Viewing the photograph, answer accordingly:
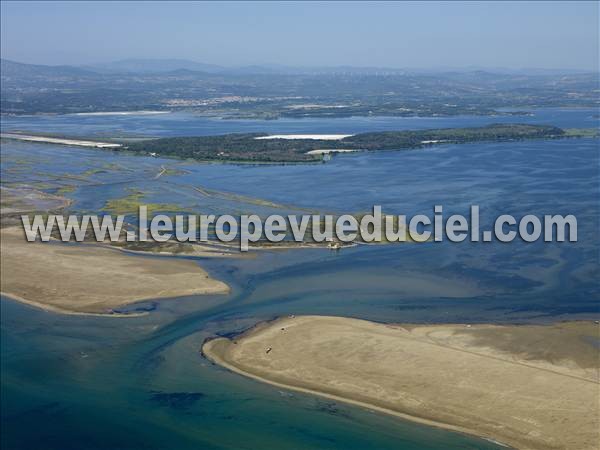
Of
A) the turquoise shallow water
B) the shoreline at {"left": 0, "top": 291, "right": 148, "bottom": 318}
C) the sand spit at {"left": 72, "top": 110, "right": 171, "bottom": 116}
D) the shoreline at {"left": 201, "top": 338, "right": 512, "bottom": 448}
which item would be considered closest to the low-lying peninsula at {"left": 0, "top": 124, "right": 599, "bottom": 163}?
the turquoise shallow water

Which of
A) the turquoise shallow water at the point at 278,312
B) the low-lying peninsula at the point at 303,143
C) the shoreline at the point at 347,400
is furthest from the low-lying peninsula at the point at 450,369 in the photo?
the low-lying peninsula at the point at 303,143

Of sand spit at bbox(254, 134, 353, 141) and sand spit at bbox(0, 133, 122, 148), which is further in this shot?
sand spit at bbox(254, 134, 353, 141)

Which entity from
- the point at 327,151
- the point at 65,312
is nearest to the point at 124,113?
the point at 327,151

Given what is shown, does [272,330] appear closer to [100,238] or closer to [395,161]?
[100,238]

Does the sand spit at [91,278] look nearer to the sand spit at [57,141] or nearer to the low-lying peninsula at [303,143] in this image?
the low-lying peninsula at [303,143]

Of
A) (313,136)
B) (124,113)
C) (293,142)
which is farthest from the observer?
A: (124,113)

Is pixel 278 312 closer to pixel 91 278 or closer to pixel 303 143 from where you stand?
pixel 91 278

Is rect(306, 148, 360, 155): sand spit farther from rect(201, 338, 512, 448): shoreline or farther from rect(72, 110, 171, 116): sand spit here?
rect(72, 110, 171, 116): sand spit

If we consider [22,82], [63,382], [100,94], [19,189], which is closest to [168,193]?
[19,189]
